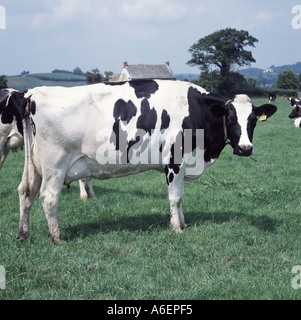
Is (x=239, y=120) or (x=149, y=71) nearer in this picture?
(x=239, y=120)

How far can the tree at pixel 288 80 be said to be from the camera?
101 meters

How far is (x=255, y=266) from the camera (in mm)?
4547

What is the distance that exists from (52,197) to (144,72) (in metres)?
77.6

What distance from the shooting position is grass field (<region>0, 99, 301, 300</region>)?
401 cm

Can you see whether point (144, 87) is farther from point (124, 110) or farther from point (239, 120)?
point (239, 120)

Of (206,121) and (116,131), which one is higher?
(206,121)

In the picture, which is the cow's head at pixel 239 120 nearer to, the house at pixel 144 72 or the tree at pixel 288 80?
the house at pixel 144 72

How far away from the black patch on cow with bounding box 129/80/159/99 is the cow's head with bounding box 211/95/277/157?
91cm

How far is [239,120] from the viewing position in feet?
17.9

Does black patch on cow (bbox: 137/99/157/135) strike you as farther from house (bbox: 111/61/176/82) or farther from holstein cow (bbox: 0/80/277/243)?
house (bbox: 111/61/176/82)

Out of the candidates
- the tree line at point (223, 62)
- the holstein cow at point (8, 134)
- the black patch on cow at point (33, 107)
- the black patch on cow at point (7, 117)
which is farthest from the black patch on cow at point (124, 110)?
the tree line at point (223, 62)

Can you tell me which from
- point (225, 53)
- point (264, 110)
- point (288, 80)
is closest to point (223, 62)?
point (225, 53)
